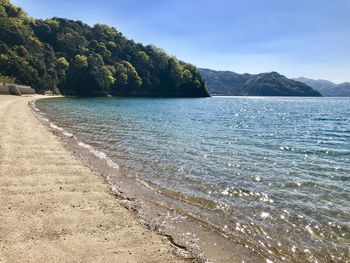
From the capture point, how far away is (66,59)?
156375 millimetres

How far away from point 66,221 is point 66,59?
158989 millimetres

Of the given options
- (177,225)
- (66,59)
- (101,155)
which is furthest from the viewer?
(66,59)

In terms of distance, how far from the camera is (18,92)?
288ft

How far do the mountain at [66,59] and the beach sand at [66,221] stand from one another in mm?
94194

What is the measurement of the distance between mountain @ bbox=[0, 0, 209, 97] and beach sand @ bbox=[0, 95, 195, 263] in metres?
94.2

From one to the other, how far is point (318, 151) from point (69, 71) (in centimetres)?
14004

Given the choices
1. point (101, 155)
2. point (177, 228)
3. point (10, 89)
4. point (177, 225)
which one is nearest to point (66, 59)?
point (10, 89)

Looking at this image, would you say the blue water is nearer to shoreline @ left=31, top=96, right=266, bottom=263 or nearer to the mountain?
shoreline @ left=31, top=96, right=266, bottom=263

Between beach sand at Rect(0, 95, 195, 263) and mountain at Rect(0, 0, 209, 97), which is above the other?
mountain at Rect(0, 0, 209, 97)

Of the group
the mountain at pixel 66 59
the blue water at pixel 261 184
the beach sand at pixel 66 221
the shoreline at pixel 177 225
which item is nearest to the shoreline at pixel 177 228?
the shoreline at pixel 177 225

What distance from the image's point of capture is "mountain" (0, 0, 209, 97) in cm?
11848

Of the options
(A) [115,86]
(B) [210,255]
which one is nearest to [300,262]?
(B) [210,255]

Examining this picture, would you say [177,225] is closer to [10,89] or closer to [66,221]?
[66,221]

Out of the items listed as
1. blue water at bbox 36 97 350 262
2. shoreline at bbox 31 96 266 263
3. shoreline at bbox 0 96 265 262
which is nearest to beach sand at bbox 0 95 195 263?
shoreline at bbox 0 96 265 262
